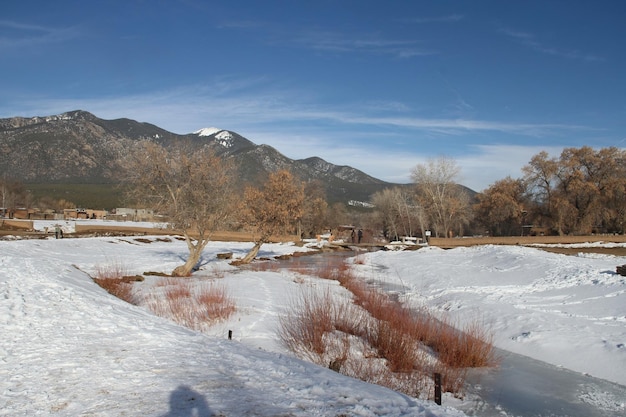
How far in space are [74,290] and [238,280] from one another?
13.7 metres

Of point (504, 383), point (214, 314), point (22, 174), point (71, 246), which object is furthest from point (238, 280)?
point (22, 174)

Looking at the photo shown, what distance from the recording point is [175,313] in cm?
1338

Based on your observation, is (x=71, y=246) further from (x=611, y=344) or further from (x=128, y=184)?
(x=611, y=344)

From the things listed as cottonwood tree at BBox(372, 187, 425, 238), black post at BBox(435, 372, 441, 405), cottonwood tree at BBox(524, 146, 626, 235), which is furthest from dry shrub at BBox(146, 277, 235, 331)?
cottonwood tree at BBox(372, 187, 425, 238)

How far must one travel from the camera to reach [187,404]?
508cm

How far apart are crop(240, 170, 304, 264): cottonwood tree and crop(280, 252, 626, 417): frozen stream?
27.2m

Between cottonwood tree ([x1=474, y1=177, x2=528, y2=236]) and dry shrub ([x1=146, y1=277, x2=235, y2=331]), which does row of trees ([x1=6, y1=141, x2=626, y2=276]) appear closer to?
cottonwood tree ([x1=474, y1=177, x2=528, y2=236])

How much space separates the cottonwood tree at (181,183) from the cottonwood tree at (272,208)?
10.1 metres

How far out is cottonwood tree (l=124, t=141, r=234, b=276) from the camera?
972 inches

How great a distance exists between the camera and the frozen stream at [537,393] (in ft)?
27.4

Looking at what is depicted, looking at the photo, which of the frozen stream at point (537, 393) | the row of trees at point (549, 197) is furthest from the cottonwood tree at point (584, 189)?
the frozen stream at point (537, 393)

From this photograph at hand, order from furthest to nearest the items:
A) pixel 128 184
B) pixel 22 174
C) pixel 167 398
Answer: pixel 22 174 → pixel 128 184 → pixel 167 398

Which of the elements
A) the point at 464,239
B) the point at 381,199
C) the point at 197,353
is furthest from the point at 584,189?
the point at 197,353

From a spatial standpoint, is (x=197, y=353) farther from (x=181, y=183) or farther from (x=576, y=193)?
(x=576, y=193)
